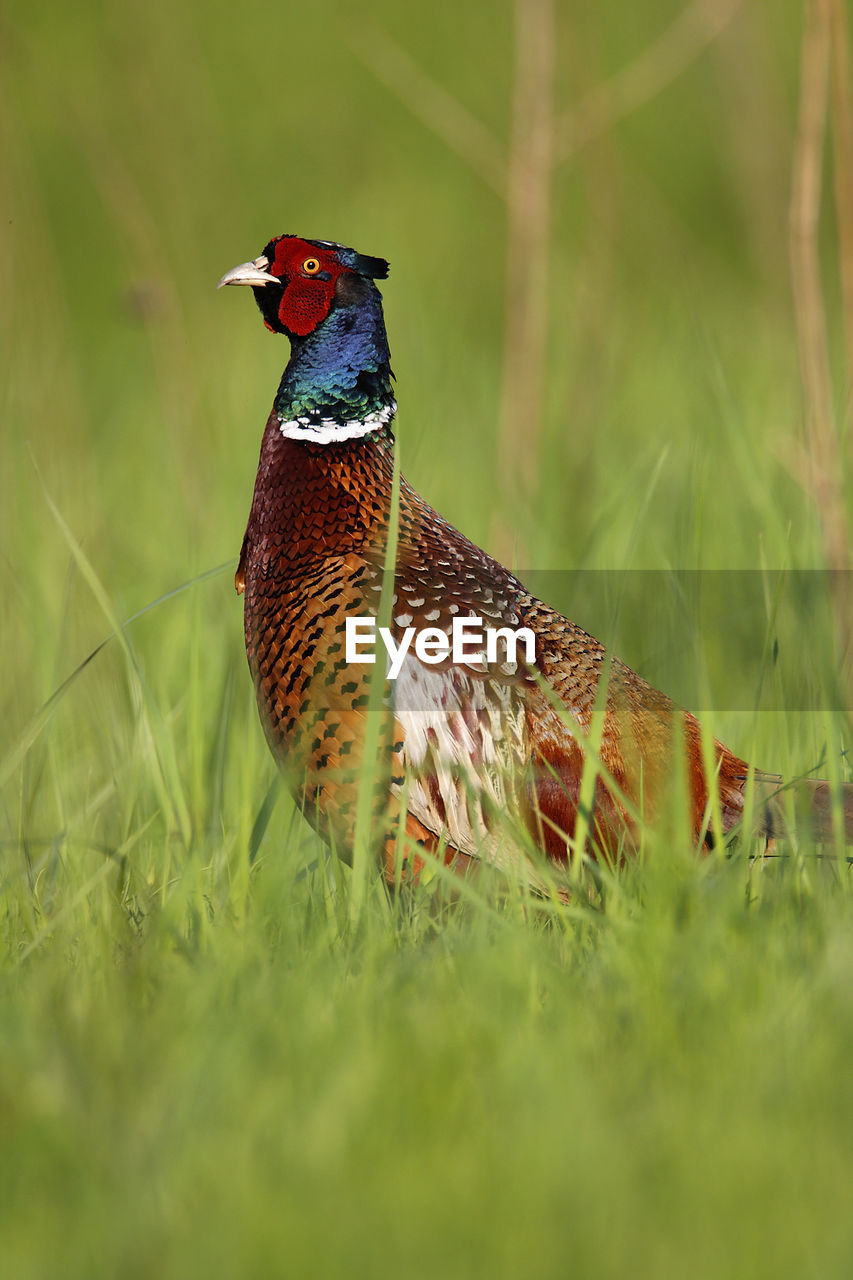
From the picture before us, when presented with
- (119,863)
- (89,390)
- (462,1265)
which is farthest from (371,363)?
(89,390)

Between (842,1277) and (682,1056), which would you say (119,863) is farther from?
(842,1277)

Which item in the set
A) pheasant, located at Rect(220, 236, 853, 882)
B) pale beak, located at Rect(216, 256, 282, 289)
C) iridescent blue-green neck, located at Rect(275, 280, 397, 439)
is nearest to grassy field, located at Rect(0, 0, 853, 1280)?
pheasant, located at Rect(220, 236, 853, 882)

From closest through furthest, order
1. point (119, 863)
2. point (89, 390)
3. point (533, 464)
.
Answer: point (119, 863)
point (533, 464)
point (89, 390)

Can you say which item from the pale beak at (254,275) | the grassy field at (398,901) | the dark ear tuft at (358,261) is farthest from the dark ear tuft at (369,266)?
the grassy field at (398,901)

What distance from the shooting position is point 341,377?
126 inches

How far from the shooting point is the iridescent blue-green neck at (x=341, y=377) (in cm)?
319

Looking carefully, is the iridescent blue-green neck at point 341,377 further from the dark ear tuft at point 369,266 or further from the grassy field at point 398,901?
the grassy field at point 398,901

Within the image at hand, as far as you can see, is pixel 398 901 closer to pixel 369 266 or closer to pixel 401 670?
pixel 401 670

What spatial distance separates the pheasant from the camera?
2.89m

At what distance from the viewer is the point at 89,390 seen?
764 cm

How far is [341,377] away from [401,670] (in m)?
0.70

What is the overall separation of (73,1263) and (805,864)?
1.57 m

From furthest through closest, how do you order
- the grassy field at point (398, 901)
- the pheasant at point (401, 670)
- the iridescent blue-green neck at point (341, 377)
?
the iridescent blue-green neck at point (341, 377) → the pheasant at point (401, 670) → the grassy field at point (398, 901)

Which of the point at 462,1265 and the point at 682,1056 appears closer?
the point at 462,1265
